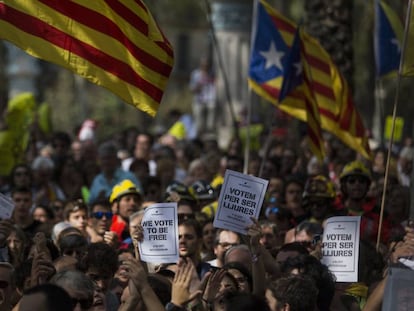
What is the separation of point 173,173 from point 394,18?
10.5ft

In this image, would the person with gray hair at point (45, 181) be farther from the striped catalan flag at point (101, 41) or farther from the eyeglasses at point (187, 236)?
the eyeglasses at point (187, 236)

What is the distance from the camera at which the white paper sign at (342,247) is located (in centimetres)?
951

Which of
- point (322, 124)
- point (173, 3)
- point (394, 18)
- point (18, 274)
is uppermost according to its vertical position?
point (173, 3)

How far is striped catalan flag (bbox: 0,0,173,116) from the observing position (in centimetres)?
1046

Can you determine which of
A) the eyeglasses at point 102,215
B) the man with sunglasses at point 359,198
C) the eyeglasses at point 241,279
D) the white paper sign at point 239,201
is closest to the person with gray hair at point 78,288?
the eyeglasses at point 241,279

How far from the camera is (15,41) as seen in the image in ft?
34.1

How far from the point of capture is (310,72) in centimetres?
1521

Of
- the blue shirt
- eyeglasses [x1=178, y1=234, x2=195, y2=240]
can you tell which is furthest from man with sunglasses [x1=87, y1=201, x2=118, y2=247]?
the blue shirt

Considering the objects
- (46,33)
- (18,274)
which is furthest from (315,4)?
(18,274)

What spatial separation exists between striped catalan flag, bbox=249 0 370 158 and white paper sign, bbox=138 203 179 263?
587 centimetres

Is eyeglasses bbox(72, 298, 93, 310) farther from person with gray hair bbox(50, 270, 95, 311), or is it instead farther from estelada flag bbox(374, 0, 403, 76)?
estelada flag bbox(374, 0, 403, 76)

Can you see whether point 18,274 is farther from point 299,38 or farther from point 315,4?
point 315,4

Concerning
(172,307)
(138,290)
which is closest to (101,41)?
(138,290)

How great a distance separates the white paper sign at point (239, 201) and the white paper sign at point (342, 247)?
1.57 feet
